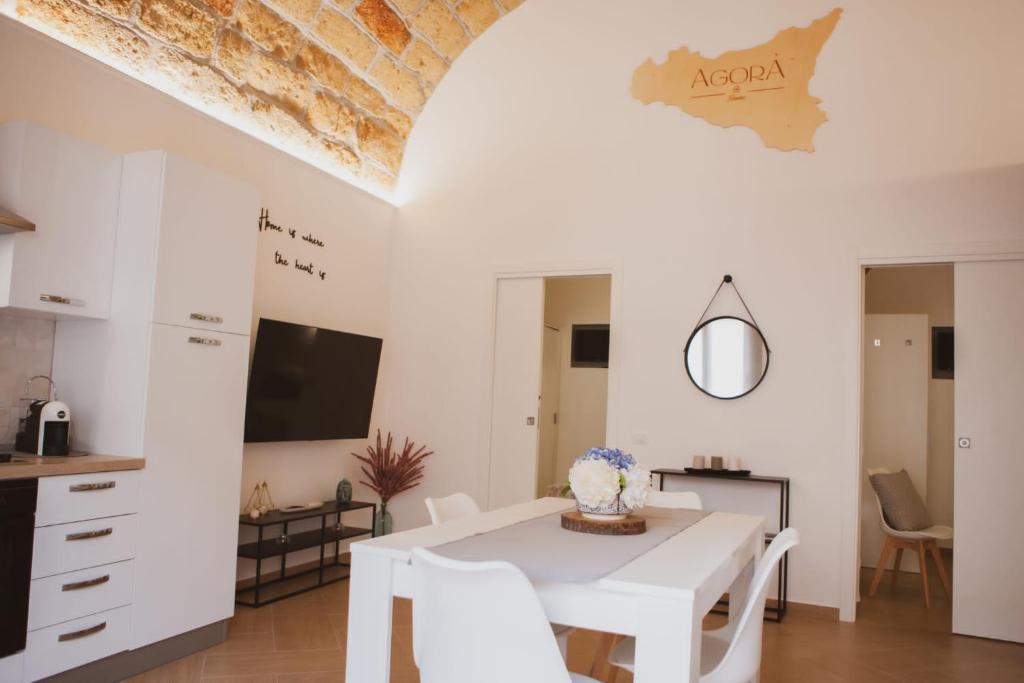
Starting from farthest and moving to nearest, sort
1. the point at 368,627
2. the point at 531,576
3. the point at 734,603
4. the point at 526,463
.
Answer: the point at 526,463, the point at 734,603, the point at 368,627, the point at 531,576

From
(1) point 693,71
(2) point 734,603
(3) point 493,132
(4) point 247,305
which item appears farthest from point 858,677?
(3) point 493,132

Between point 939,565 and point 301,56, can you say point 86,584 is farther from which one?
point 939,565

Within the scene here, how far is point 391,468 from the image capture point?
18.8 ft

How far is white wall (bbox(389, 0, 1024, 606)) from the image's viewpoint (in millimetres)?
4695

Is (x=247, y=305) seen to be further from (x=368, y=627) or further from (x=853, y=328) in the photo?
(x=853, y=328)

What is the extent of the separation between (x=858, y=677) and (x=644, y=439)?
2005 mm

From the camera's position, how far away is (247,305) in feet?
13.2

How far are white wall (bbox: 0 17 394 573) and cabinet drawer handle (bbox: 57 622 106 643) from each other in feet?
5.34

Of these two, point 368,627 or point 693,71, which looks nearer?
point 368,627

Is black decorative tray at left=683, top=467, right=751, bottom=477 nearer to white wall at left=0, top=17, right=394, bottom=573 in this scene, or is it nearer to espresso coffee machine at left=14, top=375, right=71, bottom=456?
white wall at left=0, top=17, right=394, bottom=573

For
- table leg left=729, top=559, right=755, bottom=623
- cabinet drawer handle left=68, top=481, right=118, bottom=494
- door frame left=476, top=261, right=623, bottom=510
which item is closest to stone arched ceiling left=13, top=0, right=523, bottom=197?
door frame left=476, top=261, right=623, bottom=510

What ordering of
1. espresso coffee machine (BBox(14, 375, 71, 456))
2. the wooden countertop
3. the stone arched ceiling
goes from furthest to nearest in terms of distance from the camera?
the stone arched ceiling < espresso coffee machine (BBox(14, 375, 71, 456)) < the wooden countertop

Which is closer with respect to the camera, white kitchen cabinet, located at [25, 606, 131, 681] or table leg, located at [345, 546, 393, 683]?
table leg, located at [345, 546, 393, 683]

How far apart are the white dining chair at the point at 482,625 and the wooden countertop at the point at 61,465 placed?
5.90ft
